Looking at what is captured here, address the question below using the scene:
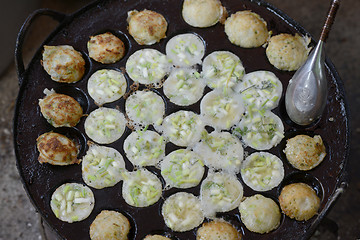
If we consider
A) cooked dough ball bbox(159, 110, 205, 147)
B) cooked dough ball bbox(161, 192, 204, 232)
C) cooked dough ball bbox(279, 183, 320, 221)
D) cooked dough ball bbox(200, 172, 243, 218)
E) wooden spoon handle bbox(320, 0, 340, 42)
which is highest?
wooden spoon handle bbox(320, 0, 340, 42)

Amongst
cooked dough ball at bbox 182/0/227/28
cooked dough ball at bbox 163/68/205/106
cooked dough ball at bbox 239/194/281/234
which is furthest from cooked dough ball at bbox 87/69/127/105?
cooked dough ball at bbox 239/194/281/234

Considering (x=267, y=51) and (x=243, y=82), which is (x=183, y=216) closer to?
(x=243, y=82)

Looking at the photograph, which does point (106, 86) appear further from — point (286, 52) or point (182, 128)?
point (286, 52)

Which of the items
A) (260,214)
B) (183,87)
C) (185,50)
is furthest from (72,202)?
(185,50)

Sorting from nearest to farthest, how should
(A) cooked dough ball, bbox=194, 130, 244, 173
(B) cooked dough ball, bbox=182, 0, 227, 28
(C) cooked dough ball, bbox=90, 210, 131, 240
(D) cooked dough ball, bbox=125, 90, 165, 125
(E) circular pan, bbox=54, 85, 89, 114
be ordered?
1. (C) cooked dough ball, bbox=90, 210, 131, 240
2. (A) cooked dough ball, bbox=194, 130, 244, 173
3. (D) cooked dough ball, bbox=125, 90, 165, 125
4. (E) circular pan, bbox=54, 85, 89, 114
5. (B) cooked dough ball, bbox=182, 0, 227, 28

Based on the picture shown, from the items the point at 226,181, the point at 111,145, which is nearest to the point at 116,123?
the point at 111,145

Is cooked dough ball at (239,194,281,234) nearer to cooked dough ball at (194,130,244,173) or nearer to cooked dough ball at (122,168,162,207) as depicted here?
cooked dough ball at (194,130,244,173)

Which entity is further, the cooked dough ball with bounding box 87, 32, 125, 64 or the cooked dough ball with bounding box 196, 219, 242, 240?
the cooked dough ball with bounding box 87, 32, 125, 64
